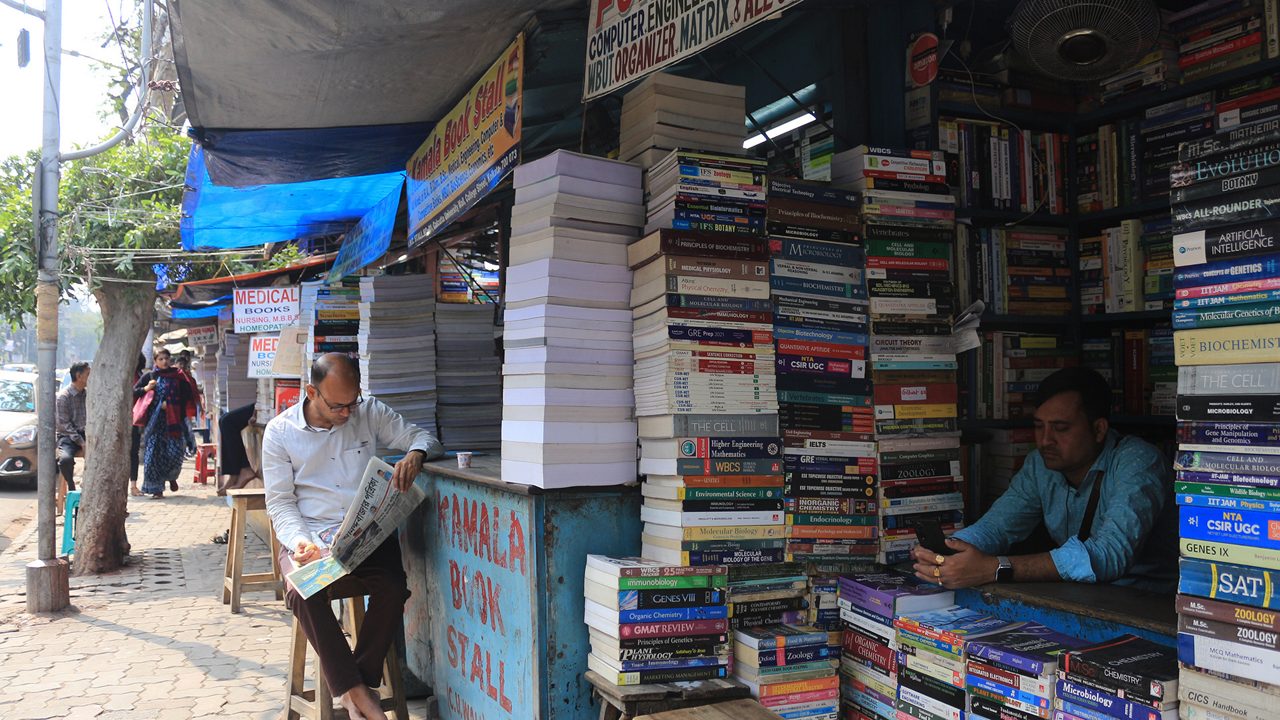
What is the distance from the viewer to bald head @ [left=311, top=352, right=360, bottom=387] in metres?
3.83

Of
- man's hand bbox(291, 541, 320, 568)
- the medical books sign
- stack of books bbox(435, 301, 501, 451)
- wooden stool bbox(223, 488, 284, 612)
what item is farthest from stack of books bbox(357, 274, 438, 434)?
the medical books sign

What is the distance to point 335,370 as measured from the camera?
384cm

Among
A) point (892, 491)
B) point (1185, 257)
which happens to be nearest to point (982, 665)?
point (892, 491)

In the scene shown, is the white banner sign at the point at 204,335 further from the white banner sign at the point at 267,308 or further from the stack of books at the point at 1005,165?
the stack of books at the point at 1005,165

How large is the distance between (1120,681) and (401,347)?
427cm

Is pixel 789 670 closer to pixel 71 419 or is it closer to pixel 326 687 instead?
pixel 326 687

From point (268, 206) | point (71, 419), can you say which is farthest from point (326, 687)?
point (71, 419)

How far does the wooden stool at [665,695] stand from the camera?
2680 mm

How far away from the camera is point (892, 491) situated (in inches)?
123

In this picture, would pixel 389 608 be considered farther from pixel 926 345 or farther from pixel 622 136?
pixel 926 345

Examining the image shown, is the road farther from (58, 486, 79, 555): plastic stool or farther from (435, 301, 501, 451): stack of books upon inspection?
(435, 301, 501, 451): stack of books

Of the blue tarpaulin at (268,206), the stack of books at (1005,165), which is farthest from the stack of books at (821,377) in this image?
the blue tarpaulin at (268,206)

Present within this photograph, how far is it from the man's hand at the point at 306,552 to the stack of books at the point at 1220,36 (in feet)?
12.7

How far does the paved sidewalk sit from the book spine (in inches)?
138
